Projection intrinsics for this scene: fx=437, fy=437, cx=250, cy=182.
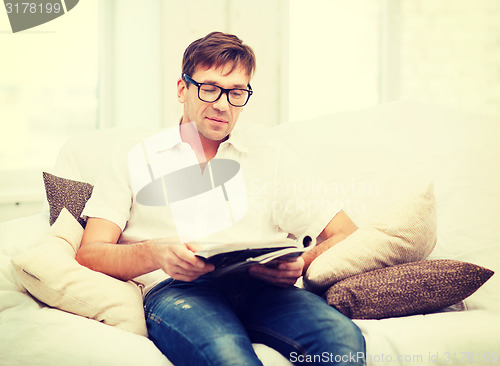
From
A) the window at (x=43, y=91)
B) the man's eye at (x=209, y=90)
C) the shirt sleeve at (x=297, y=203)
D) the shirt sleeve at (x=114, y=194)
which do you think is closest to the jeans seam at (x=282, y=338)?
the shirt sleeve at (x=297, y=203)

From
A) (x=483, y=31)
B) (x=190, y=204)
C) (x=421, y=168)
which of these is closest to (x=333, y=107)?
(x=483, y=31)

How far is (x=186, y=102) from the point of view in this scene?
1.46m

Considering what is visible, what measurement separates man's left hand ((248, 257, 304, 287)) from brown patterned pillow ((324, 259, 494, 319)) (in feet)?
0.43

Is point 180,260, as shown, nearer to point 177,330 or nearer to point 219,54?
point 177,330

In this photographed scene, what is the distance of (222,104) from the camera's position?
1366 mm

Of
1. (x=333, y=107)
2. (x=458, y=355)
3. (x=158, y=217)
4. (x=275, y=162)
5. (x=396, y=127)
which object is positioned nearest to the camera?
(x=458, y=355)

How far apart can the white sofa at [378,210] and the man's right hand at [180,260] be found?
0.58ft

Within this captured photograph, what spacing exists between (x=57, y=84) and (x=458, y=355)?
2.34 m

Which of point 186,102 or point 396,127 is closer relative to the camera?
point 186,102

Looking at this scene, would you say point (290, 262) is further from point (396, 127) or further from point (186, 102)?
point (396, 127)

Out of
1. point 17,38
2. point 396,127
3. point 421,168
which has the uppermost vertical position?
point 17,38

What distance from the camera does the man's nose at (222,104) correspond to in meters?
1.37

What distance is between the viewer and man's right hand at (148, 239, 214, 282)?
92 cm

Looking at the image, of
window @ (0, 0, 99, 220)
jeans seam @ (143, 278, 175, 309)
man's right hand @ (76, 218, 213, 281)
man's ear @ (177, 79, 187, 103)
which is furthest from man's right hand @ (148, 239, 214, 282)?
window @ (0, 0, 99, 220)
